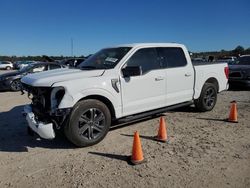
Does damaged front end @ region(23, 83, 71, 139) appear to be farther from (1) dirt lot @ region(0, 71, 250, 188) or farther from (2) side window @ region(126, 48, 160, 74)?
(2) side window @ region(126, 48, 160, 74)

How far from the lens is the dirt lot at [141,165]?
3.74 metres

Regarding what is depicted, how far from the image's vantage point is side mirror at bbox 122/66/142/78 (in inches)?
206

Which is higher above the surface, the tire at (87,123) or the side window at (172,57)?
the side window at (172,57)

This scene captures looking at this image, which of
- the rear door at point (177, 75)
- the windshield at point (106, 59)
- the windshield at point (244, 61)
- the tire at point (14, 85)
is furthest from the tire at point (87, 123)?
the windshield at point (244, 61)


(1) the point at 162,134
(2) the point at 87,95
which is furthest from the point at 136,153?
(2) the point at 87,95

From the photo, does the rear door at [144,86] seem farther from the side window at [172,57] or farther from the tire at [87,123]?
the tire at [87,123]

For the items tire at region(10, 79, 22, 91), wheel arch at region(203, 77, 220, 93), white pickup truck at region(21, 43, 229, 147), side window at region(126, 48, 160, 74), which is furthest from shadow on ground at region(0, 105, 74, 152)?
tire at region(10, 79, 22, 91)

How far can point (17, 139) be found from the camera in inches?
221

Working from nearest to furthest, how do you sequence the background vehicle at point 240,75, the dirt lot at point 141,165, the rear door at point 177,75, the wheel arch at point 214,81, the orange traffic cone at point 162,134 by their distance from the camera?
the dirt lot at point 141,165 → the orange traffic cone at point 162,134 → the rear door at point 177,75 → the wheel arch at point 214,81 → the background vehicle at point 240,75

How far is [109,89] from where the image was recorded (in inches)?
206

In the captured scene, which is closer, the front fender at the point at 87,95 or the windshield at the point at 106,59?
the front fender at the point at 87,95

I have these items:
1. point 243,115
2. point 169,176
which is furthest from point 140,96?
point 243,115

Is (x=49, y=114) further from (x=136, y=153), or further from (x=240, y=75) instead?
(x=240, y=75)

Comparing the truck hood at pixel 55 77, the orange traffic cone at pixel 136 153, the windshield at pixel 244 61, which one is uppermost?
the windshield at pixel 244 61
